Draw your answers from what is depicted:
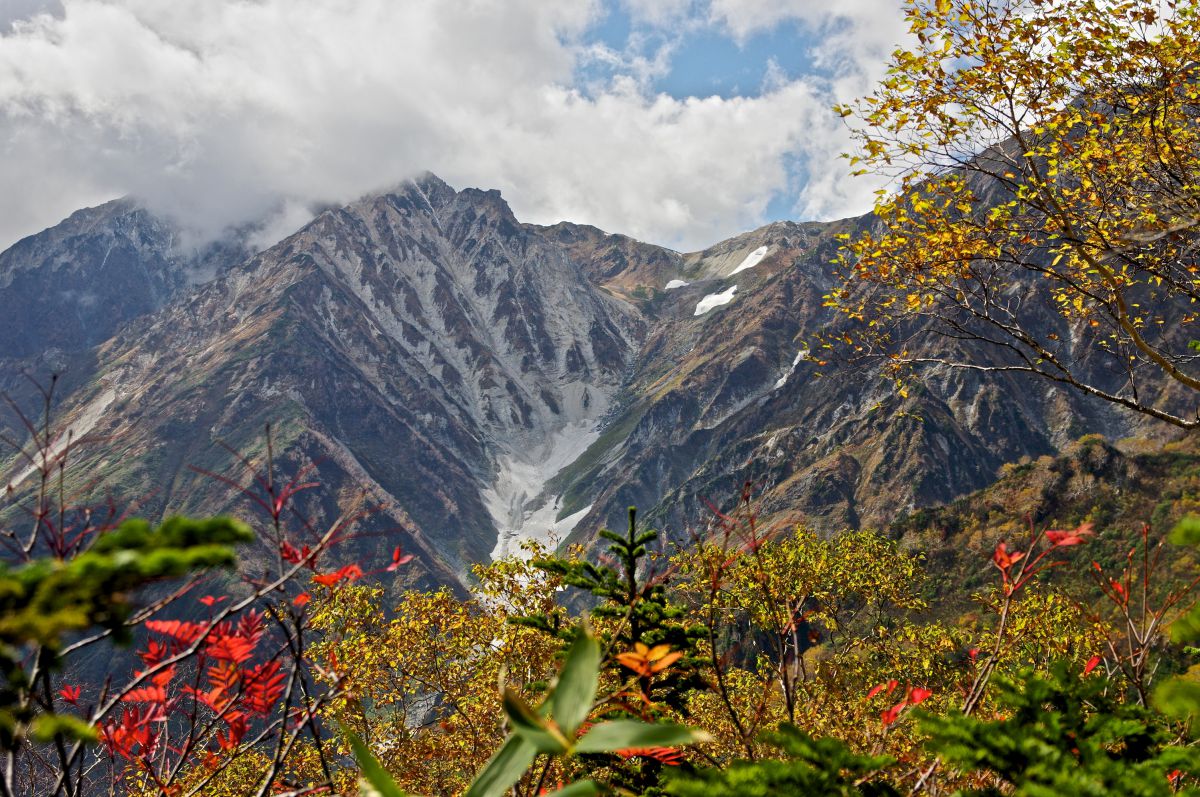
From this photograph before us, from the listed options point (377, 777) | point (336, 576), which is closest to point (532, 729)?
A: point (377, 777)

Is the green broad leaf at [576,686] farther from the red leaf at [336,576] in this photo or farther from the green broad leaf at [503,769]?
the red leaf at [336,576]

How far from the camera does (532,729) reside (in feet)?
6.70

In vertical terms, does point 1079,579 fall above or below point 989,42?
below

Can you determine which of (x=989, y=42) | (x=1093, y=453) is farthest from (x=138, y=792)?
(x=1093, y=453)

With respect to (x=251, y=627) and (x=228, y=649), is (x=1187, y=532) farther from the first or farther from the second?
(x=251, y=627)

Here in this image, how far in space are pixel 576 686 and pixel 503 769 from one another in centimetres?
35

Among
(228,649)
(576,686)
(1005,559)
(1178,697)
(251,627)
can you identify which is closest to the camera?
(576,686)

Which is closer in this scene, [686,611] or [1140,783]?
[1140,783]

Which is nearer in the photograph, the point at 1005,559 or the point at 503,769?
the point at 503,769

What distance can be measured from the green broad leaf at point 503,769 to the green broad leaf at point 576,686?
0.13 meters

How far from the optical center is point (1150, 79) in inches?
411

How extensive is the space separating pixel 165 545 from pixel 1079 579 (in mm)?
87019

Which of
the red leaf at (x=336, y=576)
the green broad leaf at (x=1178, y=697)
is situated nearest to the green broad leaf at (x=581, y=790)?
the green broad leaf at (x=1178, y=697)

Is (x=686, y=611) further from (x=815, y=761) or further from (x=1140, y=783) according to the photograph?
(x=1140, y=783)
